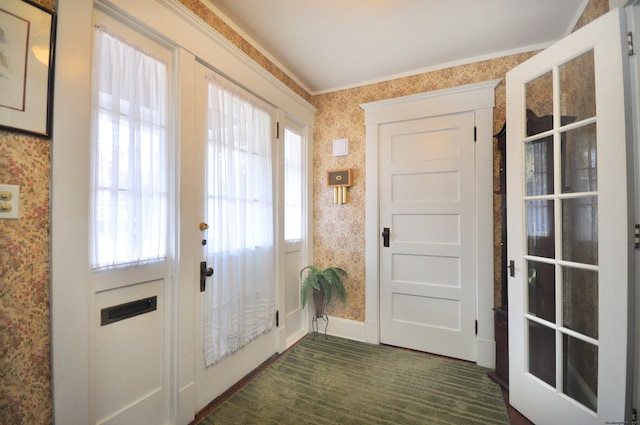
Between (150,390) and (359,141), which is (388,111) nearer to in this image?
(359,141)

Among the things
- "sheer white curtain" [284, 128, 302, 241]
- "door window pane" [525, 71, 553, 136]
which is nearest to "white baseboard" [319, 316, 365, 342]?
"sheer white curtain" [284, 128, 302, 241]

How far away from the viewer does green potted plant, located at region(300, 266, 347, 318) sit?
2676 mm

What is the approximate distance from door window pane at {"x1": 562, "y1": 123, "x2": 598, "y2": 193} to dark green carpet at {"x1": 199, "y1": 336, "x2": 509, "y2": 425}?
1.45m

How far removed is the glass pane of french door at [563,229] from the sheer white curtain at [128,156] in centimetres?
222

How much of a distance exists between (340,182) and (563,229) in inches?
70.6

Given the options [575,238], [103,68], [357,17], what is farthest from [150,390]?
[357,17]

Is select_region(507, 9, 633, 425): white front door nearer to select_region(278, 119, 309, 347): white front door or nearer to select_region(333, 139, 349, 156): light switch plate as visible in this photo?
select_region(333, 139, 349, 156): light switch plate

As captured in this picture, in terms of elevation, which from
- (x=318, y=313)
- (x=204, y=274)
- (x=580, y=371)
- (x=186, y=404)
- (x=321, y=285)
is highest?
(x=204, y=274)

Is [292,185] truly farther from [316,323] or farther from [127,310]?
[127,310]

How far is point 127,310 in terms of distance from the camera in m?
1.39

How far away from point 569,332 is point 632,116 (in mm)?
1126

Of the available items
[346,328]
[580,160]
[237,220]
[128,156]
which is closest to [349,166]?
[237,220]

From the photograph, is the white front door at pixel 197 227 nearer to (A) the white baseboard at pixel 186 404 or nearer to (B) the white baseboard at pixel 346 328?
(A) the white baseboard at pixel 186 404

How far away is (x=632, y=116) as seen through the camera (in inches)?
49.4
